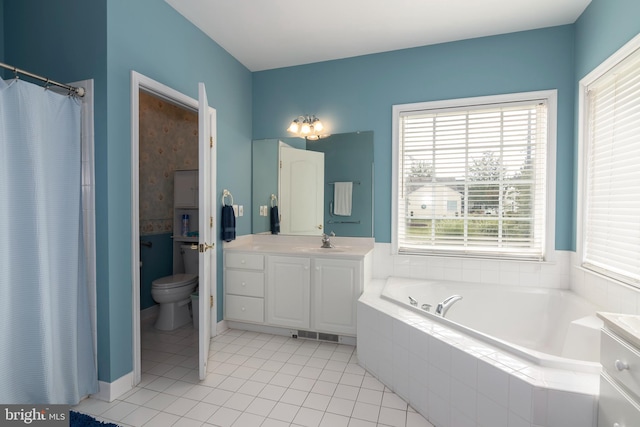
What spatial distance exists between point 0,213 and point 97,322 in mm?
814

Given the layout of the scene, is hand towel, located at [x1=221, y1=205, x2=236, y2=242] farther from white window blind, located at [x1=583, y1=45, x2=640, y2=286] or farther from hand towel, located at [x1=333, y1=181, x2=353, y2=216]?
white window blind, located at [x1=583, y1=45, x2=640, y2=286]

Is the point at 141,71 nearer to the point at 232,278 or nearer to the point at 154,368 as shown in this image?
the point at 232,278

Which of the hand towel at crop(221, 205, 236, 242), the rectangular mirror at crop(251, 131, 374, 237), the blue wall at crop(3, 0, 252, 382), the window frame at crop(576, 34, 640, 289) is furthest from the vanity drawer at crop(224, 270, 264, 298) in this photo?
the window frame at crop(576, 34, 640, 289)

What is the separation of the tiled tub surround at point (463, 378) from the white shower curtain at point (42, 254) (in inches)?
72.2

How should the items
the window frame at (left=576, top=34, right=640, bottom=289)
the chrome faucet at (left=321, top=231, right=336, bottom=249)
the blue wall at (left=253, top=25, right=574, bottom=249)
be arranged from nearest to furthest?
the window frame at (left=576, top=34, right=640, bottom=289) → the blue wall at (left=253, top=25, right=574, bottom=249) → the chrome faucet at (left=321, top=231, right=336, bottom=249)

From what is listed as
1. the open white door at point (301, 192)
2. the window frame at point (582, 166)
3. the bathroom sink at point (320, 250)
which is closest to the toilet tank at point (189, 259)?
the open white door at point (301, 192)

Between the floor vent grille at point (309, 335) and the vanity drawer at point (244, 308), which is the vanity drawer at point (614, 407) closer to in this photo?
the floor vent grille at point (309, 335)

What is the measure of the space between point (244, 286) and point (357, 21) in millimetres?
2510

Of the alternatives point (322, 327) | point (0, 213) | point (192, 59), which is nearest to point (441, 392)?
point (322, 327)

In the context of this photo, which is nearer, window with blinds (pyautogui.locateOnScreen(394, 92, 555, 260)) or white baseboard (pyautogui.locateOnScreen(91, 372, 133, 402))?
white baseboard (pyautogui.locateOnScreen(91, 372, 133, 402))

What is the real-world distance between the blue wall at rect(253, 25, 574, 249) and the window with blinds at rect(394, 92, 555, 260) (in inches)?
5.0

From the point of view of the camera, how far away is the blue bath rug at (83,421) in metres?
1.69

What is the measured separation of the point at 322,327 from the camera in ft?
9.43

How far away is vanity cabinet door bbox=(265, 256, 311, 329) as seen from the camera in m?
2.92
